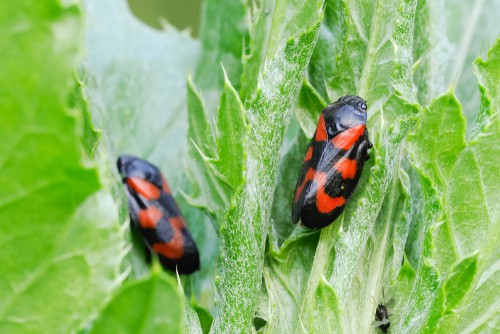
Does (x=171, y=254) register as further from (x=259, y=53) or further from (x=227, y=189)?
(x=259, y=53)

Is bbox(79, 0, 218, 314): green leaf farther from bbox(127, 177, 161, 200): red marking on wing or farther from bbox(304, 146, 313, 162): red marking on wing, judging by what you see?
bbox(304, 146, 313, 162): red marking on wing

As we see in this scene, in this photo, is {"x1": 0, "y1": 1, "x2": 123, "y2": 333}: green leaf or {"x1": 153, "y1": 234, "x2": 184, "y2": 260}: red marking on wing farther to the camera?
{"x1": 153, "y1": 234, "x2": 184, "y2": 260}: red marking on wing

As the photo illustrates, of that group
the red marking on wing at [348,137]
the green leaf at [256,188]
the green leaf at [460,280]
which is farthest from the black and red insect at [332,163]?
the green leaf at [460,280]

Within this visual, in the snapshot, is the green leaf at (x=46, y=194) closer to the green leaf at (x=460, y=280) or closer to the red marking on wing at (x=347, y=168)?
the green leaf at (x=460, y=280)

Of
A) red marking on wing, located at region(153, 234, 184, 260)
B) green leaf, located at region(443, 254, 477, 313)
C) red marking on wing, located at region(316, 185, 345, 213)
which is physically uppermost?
green leaf, located at region(443, 254, 477, 313)

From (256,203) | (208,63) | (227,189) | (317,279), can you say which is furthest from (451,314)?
(208,63)

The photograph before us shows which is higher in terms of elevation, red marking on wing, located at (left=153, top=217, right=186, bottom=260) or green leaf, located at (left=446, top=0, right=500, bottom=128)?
green leaf, located at (left=446, top=0, right=500, bottom=128)

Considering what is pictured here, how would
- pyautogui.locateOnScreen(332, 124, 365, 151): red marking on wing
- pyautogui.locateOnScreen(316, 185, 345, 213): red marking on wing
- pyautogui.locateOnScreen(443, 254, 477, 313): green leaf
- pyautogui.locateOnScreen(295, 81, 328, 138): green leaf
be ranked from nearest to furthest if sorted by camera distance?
pyautogui.locateOnScreen(443, 254, 477, 313): green leaf < pyautogui.locateOnScreen(316, 185, 345, 213): red marking on wing < pyautogui.locateOnScreen(295, 81, 328, 138): green leaf < pyautogui.locateOnScreen(332, 124, 365, 151): red marking on wing

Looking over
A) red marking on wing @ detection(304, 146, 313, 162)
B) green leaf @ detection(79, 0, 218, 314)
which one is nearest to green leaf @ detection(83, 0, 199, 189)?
green leaf @ detection(79, 0, 218, 314)
